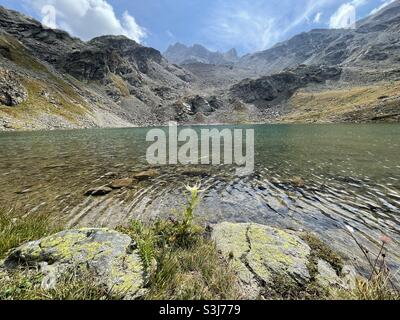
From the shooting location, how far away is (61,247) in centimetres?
550

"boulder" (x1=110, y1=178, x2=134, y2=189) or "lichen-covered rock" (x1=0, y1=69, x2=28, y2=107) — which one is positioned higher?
"lichen-covered rock" (x1=0, y1=69, x2=28, y2=107)

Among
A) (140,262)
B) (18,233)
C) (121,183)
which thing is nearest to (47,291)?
(140,262)

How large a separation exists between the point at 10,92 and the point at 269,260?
13281cm

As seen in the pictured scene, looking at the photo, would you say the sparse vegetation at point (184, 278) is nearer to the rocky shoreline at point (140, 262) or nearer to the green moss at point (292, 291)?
the green moss at point (292, 291)

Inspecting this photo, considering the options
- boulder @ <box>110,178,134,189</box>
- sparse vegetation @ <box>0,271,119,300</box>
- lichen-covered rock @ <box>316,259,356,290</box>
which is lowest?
lichen-covered rock @ <box>316,259,356,290</box>

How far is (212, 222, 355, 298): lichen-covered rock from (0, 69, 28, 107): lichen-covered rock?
126 metres

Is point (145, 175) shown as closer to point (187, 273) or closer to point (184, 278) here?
point (187, 273)

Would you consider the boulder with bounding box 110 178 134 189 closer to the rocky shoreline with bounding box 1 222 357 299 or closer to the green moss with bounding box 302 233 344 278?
the rocky shoreline with bounding box 1 222 357 299

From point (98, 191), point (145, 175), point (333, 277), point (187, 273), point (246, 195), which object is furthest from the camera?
point (145, 175)

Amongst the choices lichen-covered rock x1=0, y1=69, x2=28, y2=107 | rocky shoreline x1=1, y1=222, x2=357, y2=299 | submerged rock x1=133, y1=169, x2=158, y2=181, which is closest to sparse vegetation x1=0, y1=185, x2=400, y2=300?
rocky shoreline x1=1, y1=222, x2=357, y2=299

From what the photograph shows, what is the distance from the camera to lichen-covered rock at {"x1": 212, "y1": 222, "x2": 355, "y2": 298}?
609 centimetres

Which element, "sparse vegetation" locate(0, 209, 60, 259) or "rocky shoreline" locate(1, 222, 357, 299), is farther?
"sparse vegetation" locate(0, 209, 60, 259)

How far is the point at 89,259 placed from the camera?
5.21 meters
